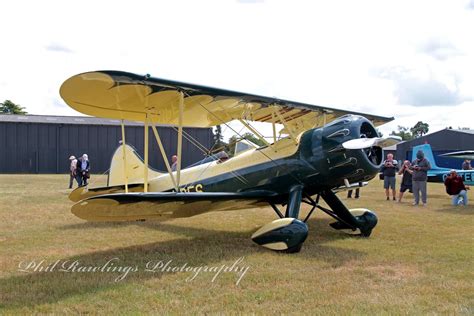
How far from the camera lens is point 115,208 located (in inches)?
239

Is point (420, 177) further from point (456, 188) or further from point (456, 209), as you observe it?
point (456, 209)

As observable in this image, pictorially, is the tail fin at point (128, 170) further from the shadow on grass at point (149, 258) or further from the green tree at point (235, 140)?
the green tree at point (235, 140)

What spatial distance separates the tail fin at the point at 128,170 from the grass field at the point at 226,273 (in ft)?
3.69

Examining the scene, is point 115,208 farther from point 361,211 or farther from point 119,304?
point 361,211

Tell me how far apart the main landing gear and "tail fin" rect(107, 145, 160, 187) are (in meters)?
3.88

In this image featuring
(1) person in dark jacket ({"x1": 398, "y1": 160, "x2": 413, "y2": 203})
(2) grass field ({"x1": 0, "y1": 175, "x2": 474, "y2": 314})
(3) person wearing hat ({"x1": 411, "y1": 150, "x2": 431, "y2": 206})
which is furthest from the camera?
(1) person in dark jacket ({"x1": 398, "y1": 160, "x2": 413, "y2": 203})

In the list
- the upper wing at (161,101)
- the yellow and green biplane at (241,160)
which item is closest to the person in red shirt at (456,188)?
the upper wing at (161,101)

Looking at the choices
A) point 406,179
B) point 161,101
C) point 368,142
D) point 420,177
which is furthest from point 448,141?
point 161,101

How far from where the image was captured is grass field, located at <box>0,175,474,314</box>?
4.43 metres

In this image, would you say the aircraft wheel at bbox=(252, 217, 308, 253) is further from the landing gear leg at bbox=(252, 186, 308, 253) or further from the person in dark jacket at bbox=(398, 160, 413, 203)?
the person in dark jacket at bbox=(398, 160, 413, 203)

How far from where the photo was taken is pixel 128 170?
10555mm

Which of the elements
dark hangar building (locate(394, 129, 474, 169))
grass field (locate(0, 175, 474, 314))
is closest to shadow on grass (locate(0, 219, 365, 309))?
grass field (locate(0, 175, 474, 314))

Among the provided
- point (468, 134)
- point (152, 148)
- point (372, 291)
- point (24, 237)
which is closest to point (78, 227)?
point (24, 237)

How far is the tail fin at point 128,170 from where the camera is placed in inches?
399
